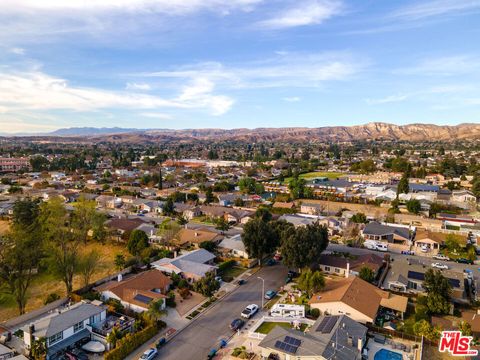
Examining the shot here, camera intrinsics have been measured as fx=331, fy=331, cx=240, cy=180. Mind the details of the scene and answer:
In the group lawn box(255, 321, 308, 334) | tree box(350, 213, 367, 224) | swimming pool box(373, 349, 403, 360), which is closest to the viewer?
swimming pool box(373, 349, 403, 360)

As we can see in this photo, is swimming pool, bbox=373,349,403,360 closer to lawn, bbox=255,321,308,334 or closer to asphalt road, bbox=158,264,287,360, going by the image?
lawn, bbox=255,321,308,334

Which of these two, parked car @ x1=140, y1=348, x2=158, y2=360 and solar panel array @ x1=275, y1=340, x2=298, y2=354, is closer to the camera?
solar panel array @ x1=275, y1=340, x2=298, y2=354

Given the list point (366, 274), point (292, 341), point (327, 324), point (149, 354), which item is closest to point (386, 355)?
point (327, 324)

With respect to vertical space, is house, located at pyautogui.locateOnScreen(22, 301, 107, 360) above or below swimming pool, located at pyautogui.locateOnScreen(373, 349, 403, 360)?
above

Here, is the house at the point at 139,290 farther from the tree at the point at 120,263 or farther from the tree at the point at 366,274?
the tree at the point at 366,274

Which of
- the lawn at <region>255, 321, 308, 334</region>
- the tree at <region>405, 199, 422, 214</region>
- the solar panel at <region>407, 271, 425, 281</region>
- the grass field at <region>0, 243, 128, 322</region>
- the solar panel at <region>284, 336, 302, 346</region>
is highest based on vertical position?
the tree at <region>405, 199, 422, 214</region>

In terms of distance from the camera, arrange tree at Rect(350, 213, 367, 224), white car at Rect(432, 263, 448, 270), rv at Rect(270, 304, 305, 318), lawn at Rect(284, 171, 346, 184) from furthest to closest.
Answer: lawn at Rect(284, 171, 346, 184) < tree at Rect(350, 213, 367, 224) < white car at Rect(432, 263, 448, 270) < rv at Rect(270, 304, 305, 318)

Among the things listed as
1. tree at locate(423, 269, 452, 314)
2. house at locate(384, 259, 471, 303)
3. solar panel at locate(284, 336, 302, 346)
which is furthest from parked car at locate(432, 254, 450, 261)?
solar panel at locate(284, 336, 302, 346)

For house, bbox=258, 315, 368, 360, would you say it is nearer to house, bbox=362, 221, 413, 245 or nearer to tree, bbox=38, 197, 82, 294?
tree, bbox=38, 197, 82, 294
